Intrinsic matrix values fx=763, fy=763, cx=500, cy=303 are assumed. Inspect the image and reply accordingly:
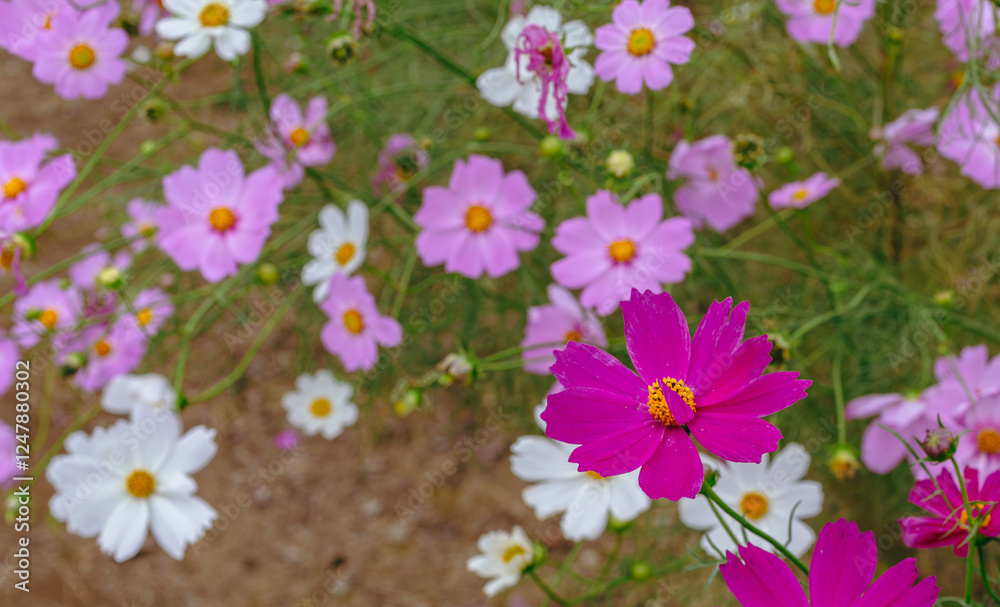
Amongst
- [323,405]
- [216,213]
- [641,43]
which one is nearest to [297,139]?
[216,213]

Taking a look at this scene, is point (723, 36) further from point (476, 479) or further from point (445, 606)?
point (445, 606)

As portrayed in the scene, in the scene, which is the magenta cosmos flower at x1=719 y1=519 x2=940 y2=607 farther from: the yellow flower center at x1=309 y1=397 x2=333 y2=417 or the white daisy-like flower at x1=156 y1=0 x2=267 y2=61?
the yellow flower center at x1=309 y1=397 x2=333 y2=417

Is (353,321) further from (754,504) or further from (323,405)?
(754,504)

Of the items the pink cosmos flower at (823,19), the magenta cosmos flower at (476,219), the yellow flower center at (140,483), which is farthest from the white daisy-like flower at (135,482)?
the pink cosmos flower at (823,19)

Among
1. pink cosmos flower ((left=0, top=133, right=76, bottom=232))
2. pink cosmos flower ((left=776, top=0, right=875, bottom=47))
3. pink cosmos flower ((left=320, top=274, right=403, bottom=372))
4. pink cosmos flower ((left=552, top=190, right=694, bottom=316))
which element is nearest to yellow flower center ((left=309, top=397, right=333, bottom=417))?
pink cosmos flower ((left=320, top=274, right=403, bottom=372))

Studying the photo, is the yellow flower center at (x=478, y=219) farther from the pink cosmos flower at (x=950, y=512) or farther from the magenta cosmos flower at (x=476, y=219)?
the pink cosmos flower at (x=950, y=512)

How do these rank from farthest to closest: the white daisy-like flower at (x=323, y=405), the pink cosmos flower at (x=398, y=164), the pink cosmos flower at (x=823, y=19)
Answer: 1. the white daisy-like flower at (x=323, y=405)
2. the pink cosmos flower at (x=398, y=164)
3. the pink cosmos flower at (x=823, y=19)
